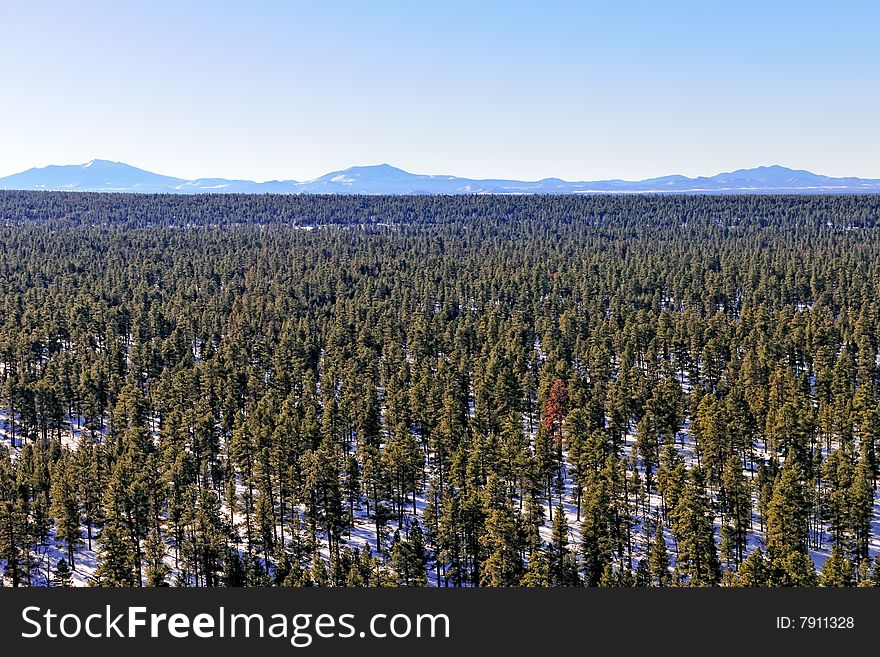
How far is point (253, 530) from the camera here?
78.3 m

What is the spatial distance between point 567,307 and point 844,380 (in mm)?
78897

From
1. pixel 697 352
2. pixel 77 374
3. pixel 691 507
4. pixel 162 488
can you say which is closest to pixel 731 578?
pixel 691 507

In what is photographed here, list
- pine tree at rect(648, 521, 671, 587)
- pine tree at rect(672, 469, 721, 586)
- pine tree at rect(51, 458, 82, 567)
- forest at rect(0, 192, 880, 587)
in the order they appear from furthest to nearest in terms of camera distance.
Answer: pine tree at rect(51, 458, 82, 567), forest at rect(0, 192, 880, 587), pine tree at rect(672, 469, 721, 586), pine tree at rect(648, 521, 671, 587)

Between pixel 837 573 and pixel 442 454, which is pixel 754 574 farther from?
pixel 442 454

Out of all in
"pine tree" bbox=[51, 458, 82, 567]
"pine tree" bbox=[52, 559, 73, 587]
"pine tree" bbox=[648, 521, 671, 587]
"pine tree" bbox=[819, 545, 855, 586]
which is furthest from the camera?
"pine tree" bbox=[51, 458, 82, 567]

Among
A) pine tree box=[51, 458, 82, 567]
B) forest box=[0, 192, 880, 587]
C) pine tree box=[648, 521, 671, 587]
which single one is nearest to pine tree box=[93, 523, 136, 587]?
forest box=[0, 192, 880, 587]

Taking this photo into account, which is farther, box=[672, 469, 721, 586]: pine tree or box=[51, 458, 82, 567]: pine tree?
box=[51, 458, 82, 567]: pine tree

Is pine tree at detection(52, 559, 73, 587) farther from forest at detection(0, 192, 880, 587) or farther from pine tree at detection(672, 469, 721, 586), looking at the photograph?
pine tree at detection(672, 469, 721, 586)

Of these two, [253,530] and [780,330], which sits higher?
[780,330]

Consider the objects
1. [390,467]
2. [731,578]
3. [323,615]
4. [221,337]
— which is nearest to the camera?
[323,615]

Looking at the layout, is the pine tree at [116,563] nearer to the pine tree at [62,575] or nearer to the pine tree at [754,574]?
the pine tree at [62,575]

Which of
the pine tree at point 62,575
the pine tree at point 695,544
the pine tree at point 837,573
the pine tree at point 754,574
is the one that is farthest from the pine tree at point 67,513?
the pine tree at point 837,573

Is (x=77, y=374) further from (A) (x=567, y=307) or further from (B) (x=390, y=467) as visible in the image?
(A) (x=567, y=307)

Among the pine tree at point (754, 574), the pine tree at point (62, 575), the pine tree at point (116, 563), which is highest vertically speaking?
the pine tree at point (754, 574)
